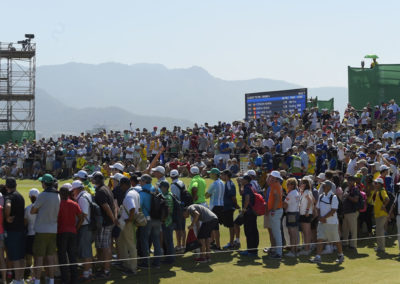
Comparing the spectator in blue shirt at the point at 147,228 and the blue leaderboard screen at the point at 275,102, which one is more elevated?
the blue leaderboard screen at the point at 275,102

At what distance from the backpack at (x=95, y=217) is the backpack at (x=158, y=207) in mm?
1126

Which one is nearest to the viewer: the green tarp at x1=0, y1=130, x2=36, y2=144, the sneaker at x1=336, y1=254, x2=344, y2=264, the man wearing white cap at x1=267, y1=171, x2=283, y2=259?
the sneaker at x1=336, y1=254, x2=344, y2=264

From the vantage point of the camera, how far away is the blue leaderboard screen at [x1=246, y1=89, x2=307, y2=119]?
31.9 m

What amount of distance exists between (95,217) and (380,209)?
21.0 ft

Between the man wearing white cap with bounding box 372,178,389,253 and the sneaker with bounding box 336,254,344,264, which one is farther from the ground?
the man wearing white cap with bounding box 372,178,389,253

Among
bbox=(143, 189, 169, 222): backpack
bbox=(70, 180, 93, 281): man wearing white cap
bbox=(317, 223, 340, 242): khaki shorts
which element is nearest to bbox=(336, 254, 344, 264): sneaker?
bbox=(317, 223, 340, 242): khaki shorts

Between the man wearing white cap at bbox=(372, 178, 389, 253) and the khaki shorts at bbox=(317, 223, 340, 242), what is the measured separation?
1289mm

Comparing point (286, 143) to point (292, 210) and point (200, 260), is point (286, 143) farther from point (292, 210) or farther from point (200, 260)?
point (200, 260)

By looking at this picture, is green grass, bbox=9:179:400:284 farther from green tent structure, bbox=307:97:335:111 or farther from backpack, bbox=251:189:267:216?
green tent structure, bbox=307:97:335:111

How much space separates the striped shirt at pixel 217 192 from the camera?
13508mm

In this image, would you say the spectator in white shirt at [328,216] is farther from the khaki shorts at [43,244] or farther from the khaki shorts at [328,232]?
the khaki shorts at [43,244]

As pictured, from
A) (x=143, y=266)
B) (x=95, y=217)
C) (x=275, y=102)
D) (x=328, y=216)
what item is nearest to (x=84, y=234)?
(x=95, y=217)

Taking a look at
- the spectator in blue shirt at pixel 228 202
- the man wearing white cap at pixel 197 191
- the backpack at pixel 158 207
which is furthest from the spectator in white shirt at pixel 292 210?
the backpack at pixel 158 207

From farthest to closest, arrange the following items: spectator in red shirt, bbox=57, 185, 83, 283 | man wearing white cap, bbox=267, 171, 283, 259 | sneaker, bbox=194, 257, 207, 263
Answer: man wearing white cap, bbox=267, 171, 283, 259, sneaker, bbox=194, 257, 207, 263, spectator in red shirt, bbox=57, 185, 83, 283
